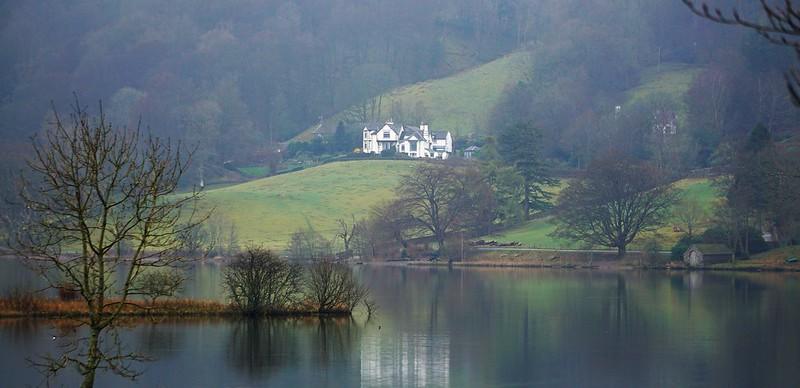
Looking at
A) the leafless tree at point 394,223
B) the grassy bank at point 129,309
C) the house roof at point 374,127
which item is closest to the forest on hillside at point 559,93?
the house roof at point 374,127

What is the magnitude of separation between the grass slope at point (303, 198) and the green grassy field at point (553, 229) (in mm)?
15758

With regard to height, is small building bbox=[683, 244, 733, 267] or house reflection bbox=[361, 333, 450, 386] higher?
small building bbox=[683, 244, 733, 267]

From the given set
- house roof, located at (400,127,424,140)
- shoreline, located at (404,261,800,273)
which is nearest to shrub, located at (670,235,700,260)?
shoreline, located at (404,261,800,273)

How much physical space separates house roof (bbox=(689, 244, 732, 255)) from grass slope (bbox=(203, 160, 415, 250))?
31.4 metres

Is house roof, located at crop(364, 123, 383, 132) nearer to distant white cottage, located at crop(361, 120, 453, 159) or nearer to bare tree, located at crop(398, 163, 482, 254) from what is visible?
distant white cottage, located at crop(361, 120, 453, 159)

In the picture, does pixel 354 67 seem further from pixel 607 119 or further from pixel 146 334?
pixel 146 334

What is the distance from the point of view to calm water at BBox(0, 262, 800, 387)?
1123 inches

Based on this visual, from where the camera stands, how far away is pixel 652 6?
591 ft

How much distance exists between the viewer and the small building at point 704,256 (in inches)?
2872

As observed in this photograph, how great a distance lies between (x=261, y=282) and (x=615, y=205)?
4765 centimetres

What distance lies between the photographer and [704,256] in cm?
7319

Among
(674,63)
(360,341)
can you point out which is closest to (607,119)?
(674,63)

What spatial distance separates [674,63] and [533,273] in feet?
346

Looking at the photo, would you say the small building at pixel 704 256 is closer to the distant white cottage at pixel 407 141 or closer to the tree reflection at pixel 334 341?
the tree reflection at pixel 334 341
